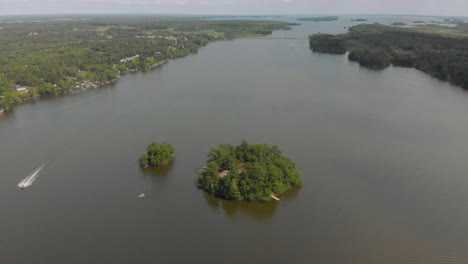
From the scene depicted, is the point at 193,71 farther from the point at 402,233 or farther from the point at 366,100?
the point at 402,233

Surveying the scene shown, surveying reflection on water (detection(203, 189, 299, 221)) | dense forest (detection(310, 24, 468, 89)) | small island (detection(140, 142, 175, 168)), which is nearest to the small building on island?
reflection on water (detection(203, 189, 299, 221))

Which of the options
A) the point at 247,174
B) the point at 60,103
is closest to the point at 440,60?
the point at 247,174

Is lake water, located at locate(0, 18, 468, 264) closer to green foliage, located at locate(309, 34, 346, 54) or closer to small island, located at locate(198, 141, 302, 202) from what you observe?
small island, located at locate(198, 141, 302, 202)

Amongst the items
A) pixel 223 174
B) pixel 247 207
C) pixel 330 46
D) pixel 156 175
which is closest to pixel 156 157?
pixel 156 175

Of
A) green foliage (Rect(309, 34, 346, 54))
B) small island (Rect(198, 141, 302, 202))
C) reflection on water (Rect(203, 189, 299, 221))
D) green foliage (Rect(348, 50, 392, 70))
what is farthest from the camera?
green foliage (Rect(309, 34, 346, 54))

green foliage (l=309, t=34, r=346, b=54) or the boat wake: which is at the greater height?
green foliage (l=309, t=34, r=346, b=54)

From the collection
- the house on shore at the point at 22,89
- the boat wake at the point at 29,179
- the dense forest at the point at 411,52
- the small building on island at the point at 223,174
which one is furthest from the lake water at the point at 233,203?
the dense forest at the point at 411,52

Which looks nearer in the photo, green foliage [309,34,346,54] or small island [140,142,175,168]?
small island [140,142,175,168]
